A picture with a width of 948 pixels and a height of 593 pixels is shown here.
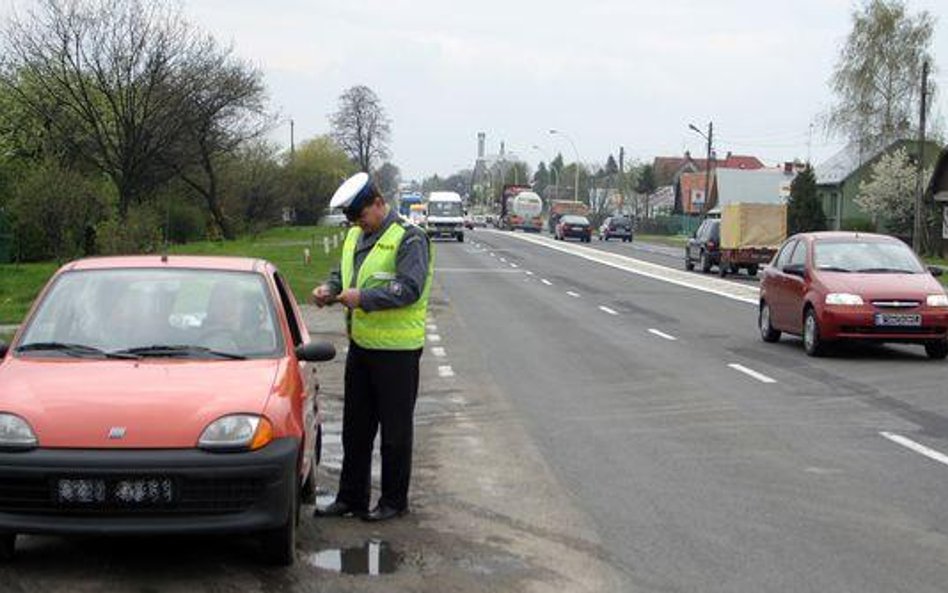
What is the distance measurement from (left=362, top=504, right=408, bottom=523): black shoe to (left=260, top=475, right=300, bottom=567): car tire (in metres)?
0.96

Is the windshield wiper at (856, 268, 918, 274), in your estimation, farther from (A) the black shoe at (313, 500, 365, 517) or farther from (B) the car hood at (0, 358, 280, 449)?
(B) the car hood at (0, 358, 280, 449)

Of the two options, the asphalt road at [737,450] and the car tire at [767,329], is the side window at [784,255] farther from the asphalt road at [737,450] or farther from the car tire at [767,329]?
the asphalt road at [737,450]

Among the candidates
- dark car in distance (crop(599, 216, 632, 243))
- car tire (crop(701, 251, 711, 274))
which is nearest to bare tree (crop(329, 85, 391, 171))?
dark car in distance (crop(599, 216, 632, 243))

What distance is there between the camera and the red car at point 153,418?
530 cm

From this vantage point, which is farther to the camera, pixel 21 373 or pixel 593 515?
pixel 593 515

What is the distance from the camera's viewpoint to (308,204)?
275ft

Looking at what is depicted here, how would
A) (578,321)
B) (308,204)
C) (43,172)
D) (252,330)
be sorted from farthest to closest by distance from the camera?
(308,204), (43,172), (578,321), (252,330)

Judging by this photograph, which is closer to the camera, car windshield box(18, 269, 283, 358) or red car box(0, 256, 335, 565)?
red car box(0, 256, 335, 565)

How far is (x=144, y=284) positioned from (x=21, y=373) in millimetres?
997

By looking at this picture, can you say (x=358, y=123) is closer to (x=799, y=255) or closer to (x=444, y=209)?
(x=444, y=209)

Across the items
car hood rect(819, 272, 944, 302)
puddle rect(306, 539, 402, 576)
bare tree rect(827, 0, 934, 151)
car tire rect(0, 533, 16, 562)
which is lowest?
puddle rect(306, 539, 402, 576)

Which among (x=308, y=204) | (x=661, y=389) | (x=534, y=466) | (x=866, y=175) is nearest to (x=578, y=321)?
(x=661, y=389)

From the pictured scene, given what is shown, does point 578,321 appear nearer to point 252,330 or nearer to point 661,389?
point 661,389

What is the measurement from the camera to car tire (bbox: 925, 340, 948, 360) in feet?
50.0
